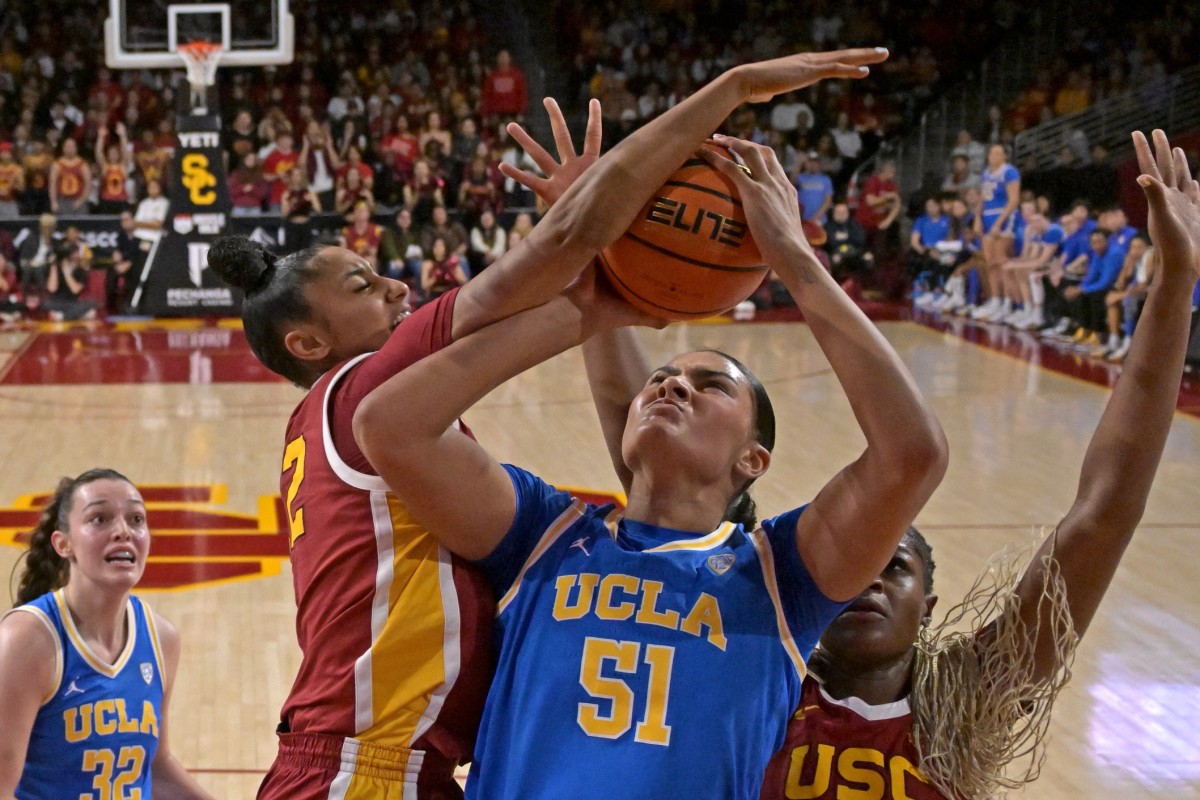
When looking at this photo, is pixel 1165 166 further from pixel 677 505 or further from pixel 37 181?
pixel 37 181

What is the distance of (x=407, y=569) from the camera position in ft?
7.61

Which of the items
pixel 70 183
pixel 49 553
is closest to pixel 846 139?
pixel 70 183

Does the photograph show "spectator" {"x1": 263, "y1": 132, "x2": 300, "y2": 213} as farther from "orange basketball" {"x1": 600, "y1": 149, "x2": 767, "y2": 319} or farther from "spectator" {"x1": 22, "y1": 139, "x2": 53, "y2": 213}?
"orange basketball" {"x1": 600, "y1": 149, "x2": 767, "y2": 319}

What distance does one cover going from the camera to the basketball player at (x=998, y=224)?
1577cm

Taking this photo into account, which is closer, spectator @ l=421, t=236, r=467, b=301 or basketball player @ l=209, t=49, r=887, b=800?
basketball player @ l=209, t=49, r=887, b=800

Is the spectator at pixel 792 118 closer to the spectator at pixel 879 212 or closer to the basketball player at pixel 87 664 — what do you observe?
the spectator at pixel 879 212

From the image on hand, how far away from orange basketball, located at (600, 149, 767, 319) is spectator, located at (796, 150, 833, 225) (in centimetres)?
1561

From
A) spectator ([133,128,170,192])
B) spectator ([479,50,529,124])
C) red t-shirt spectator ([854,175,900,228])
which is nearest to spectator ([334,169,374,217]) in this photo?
spectator ([133,128,170,192])

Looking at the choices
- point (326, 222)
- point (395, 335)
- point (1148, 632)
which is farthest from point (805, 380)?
point (395, 335)

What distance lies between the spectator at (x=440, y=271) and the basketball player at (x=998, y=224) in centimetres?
587

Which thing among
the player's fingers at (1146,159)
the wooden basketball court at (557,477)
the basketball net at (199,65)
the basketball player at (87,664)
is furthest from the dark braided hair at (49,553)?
the basketball net at (199,65)

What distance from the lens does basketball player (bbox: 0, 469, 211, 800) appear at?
323 cm

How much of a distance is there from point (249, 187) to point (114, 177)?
5.41ft

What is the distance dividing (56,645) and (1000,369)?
10.3m
